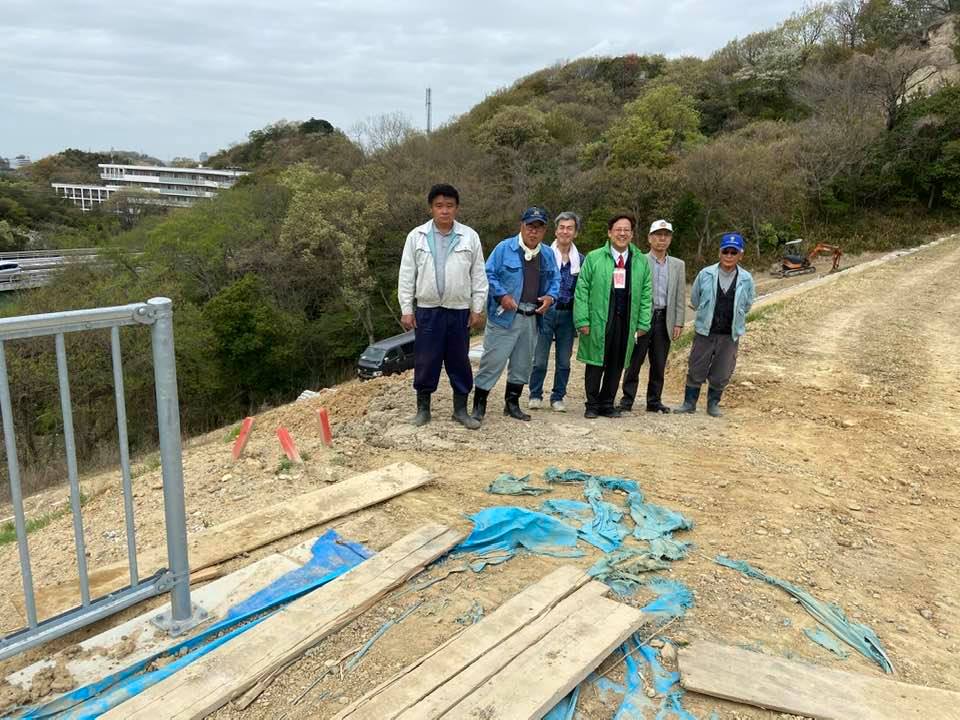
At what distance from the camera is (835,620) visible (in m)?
2.61

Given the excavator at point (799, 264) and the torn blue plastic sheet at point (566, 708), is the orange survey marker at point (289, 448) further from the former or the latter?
the excavator at point (799, 264)

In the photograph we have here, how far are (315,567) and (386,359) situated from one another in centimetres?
1394

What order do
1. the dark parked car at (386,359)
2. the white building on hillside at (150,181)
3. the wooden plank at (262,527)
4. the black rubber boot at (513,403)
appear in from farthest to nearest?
the white building on hillside at (150,181) < the dark parked car at (386,359) < the black rubber boot at (513,403) < the wooden plank at (262,527)

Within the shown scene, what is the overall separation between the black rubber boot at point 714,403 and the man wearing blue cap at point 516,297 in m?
1.94

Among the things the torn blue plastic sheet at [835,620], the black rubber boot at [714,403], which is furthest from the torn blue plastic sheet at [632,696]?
the black rubber boot at [714,403]

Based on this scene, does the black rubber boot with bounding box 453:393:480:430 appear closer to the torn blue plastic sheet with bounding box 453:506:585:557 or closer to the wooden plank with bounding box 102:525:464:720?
the torn blue plastic sheet with bounding box 453:506:585:557

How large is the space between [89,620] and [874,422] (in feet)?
19.5

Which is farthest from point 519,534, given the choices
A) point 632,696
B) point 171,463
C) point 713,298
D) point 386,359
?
point 386,359

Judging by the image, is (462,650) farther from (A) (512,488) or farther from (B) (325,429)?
(B) (325,429)

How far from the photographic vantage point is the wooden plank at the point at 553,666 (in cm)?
195

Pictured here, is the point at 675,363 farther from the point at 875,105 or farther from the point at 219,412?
the point at 875,105

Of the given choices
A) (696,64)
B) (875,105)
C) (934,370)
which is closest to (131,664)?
(934,370)

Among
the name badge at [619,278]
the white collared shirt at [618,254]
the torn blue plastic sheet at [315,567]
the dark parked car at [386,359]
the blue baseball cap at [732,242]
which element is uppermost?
the blue baseball cap at [732,242]

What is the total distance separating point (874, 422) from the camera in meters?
5.58
